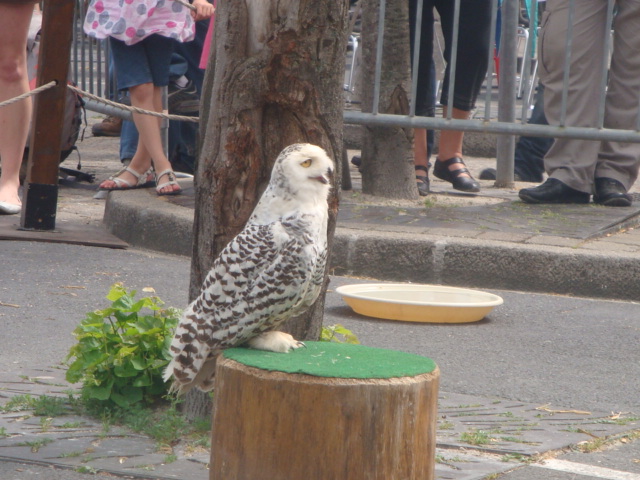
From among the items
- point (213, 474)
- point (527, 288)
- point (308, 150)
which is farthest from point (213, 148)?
point (527, 288)

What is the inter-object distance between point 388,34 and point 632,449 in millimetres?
3819

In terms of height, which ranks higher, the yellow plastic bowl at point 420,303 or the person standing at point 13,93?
the person standing at point 13,93

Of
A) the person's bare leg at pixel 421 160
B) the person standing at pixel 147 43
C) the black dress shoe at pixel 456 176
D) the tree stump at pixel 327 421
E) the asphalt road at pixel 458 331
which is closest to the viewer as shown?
the tree stump at pixel 327 421

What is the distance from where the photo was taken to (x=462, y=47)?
6910mm

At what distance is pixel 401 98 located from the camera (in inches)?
261

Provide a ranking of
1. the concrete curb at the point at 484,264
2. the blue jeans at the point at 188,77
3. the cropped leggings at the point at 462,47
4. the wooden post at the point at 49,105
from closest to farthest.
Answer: the concrete curb at the point at 484,264 → the wooden post at the point at 49,105 → the cropped leggings at the point at 462,47 → the blue jeans at the point at 188,77

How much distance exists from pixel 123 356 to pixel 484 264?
267 cm

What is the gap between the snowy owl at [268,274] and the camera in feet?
9.21

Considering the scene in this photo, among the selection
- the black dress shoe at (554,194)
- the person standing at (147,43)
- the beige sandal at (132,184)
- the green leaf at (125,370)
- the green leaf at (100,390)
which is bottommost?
the green leaf at (100,390)

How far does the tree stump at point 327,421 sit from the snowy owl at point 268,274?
19 cm

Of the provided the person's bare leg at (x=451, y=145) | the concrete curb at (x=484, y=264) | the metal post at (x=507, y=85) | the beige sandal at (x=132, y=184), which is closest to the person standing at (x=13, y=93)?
the beige sandal at (x=132, y=184)

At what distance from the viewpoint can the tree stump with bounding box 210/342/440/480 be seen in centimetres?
255

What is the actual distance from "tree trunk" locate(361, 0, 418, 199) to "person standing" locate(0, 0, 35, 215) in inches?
83.7

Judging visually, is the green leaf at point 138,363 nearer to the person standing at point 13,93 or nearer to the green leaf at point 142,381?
the green leaf at point 142,381
